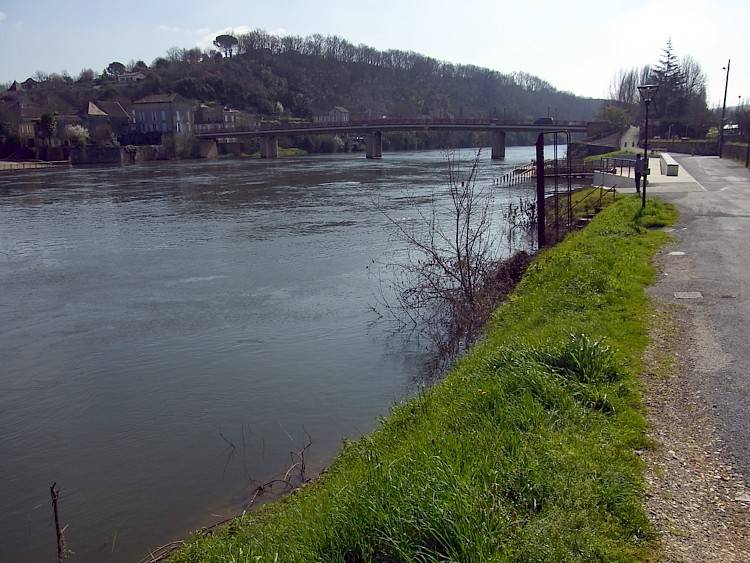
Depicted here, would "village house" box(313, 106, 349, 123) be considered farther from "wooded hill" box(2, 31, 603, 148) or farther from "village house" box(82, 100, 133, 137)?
"village house" box(82, 100, 133, 137)

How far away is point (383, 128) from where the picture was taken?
86500 millimetres

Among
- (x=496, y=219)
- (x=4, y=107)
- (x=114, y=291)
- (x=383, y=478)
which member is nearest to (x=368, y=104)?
(x=4, y=107)

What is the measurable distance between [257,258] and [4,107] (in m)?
101

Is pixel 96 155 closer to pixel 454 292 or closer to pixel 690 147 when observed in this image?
pixel 690 147

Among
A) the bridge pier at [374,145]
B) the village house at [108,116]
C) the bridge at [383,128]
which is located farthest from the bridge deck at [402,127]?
the village house at [108,116]

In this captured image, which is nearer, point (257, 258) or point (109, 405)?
point (109, 405)

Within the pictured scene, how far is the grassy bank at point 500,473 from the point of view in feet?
13.8

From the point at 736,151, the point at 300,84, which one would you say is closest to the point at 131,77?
the point at 300,84

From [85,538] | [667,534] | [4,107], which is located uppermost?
[4,107]

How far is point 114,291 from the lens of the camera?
16734mm

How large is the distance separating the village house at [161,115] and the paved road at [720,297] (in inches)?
3991

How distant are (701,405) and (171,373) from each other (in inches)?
319

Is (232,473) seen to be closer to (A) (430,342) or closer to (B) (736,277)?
(A) (430,342)

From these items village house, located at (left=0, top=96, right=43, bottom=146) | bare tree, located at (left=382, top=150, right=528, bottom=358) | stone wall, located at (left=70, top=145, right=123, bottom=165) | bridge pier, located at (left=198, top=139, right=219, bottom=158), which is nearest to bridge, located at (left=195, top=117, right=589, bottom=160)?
bridge pier, located at (left=198, top=139, right=219, bottom=158)
